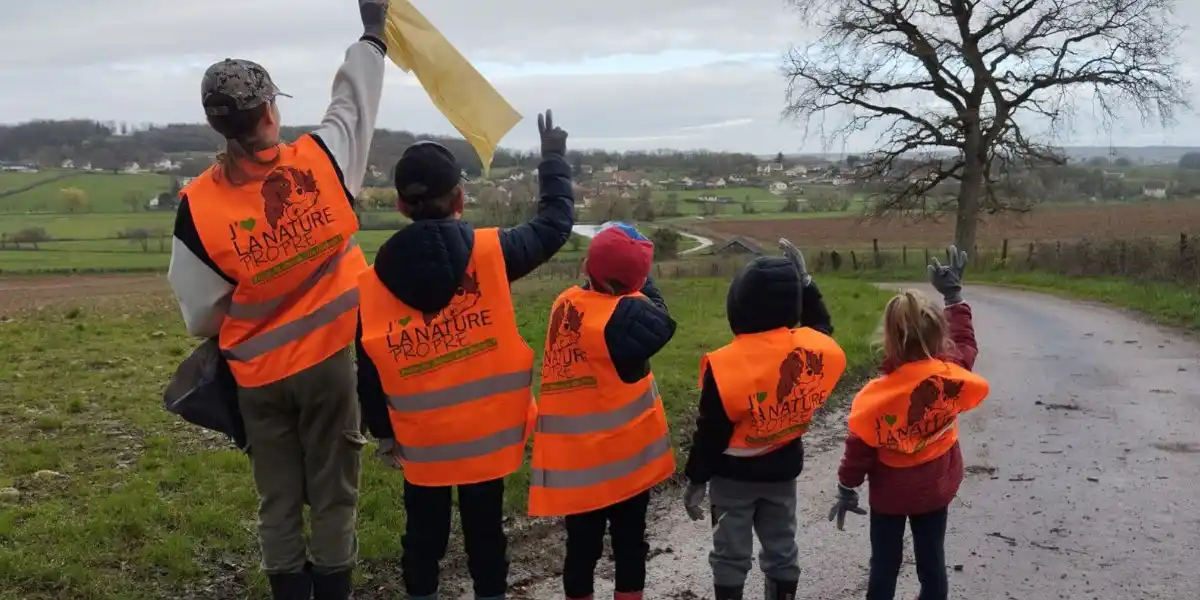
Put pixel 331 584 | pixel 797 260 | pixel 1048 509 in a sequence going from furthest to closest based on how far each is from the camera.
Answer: pixel 1048 509
pixel 797 260
pixel 331 584

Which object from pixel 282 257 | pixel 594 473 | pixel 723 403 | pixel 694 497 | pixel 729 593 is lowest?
pixel 729 593

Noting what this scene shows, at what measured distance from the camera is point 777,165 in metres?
54.6

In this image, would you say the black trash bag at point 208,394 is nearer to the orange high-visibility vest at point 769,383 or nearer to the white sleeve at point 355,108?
the white sleeve at point 355,108

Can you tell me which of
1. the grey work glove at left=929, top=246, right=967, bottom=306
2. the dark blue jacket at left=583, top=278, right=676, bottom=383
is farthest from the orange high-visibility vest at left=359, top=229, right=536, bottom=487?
the grey work glove at left=929, top=246, right=967, bottom=306

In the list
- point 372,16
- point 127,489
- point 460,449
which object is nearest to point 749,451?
point 460,449

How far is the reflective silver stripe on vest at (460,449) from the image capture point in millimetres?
3760

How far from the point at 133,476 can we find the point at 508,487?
239cm

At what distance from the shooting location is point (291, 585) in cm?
387

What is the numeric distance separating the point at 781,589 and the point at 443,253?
6.78 ft

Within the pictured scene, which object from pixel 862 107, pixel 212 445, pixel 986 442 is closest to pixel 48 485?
pixel 212 445

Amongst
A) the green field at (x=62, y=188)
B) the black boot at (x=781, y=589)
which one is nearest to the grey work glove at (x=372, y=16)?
the black boot at (x=781, y=589)

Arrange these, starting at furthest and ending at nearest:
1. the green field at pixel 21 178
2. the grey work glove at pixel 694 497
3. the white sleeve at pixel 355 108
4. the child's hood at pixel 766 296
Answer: the green field at pixel 21 178 → the grey work glove at pixel 694 497 → the child's hood at pixel 766 296 → the white sleeve at pixel 355 108

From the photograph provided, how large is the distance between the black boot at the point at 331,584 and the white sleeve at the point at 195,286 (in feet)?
3.73

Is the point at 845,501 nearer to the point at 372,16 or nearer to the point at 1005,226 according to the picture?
the point at 372,16
